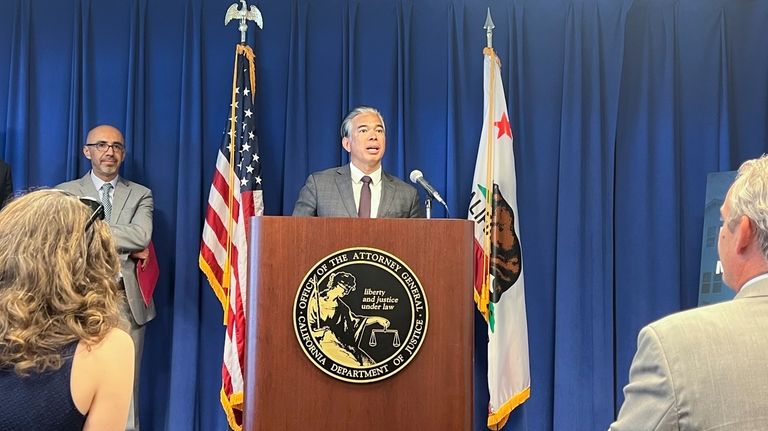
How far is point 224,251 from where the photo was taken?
13.5ft

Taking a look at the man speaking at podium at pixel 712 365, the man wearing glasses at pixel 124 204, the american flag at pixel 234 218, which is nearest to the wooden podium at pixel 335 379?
the man speaking at podium at pixel 712 365

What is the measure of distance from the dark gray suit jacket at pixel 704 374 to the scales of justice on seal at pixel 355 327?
1.31 m

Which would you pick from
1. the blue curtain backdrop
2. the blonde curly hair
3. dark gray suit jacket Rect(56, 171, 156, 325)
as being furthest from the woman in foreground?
the blue curtain backdrop

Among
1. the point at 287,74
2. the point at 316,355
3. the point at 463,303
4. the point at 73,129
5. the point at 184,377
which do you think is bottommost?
the point at 184,377

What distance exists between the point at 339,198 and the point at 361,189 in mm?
125

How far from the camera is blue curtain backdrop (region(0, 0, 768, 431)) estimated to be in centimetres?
438

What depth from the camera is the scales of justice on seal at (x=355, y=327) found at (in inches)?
96.8

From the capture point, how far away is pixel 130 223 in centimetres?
400

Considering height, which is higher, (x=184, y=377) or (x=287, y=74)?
(x=287, y=74)

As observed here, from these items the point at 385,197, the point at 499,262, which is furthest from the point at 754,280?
the point at 499,262

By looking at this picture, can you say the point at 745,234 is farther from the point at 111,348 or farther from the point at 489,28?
the point at 489,28

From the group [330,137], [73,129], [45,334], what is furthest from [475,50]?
[45,334]

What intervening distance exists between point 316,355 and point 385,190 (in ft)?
4.61

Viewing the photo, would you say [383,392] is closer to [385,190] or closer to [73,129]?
[385,190]
